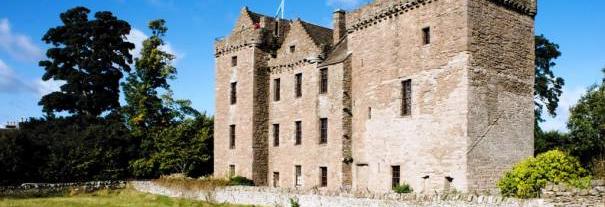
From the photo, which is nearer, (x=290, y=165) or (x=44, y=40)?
(x=290, y=165)

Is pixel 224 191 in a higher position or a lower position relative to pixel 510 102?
lower

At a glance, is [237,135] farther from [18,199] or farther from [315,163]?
[18,199]

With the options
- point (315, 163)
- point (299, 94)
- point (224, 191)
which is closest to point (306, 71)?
point (299, 94)

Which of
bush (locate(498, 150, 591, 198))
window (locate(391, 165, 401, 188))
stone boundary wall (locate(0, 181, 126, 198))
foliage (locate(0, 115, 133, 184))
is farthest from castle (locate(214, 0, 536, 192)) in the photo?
foliage (locate(0, 115, 133, 184))

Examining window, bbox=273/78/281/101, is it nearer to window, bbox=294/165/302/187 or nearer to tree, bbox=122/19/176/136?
window, bbox=294/165/302/187

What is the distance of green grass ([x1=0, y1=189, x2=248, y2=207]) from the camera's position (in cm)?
3048

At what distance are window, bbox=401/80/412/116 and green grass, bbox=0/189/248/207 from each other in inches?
356

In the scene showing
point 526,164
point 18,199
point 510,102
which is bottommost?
point 18,199

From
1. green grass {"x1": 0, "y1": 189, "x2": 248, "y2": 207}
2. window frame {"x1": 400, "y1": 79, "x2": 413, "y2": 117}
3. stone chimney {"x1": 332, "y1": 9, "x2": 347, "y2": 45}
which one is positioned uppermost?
stone chimney {"x1": 332, "y1": 9, "x2": 347, "y2": 45}

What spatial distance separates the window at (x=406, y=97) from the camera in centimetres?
2666

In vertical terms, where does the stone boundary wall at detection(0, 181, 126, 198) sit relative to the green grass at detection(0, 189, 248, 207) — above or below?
above

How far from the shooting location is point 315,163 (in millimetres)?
32469

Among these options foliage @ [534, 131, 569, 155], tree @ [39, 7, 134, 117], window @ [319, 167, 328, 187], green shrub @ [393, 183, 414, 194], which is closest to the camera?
green shrub @ [393, 183, 414, 194]

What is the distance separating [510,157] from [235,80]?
701 inches
